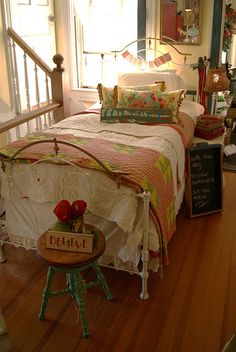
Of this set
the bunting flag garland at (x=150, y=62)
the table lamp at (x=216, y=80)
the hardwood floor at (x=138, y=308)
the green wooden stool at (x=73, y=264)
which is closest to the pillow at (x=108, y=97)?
the bunting flag garland at (x=150, y=62)

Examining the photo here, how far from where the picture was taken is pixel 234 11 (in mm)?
4191

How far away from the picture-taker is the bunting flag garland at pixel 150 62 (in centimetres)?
392

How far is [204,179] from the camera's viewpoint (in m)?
3.09

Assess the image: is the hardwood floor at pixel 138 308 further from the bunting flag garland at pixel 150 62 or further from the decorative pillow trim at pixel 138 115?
the bunting flag garland at pixel 150 62

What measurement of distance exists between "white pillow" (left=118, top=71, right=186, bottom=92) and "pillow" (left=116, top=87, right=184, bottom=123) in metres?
0.42

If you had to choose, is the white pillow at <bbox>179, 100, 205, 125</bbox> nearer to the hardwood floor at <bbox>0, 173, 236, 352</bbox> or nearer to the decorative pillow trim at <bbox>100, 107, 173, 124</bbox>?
the decorative pillow trim at <bbox>100, 107, 173, 124</bbox>

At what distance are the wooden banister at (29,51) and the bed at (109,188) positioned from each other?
77 centimetres

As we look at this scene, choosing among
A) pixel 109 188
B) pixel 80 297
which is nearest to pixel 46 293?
pixel 80 297

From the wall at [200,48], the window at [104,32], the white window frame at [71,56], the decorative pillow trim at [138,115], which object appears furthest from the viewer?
the white window frame at [71,56]

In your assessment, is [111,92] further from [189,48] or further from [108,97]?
[189,48]

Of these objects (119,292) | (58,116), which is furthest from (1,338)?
(58,116)

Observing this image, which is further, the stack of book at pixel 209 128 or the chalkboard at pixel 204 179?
the stack of book at pixel 209 128

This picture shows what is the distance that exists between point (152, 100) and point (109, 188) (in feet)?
4.33

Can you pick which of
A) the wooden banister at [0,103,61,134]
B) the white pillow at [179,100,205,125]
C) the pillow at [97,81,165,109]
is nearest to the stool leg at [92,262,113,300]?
the wooden banister at [0,103,61,134]
